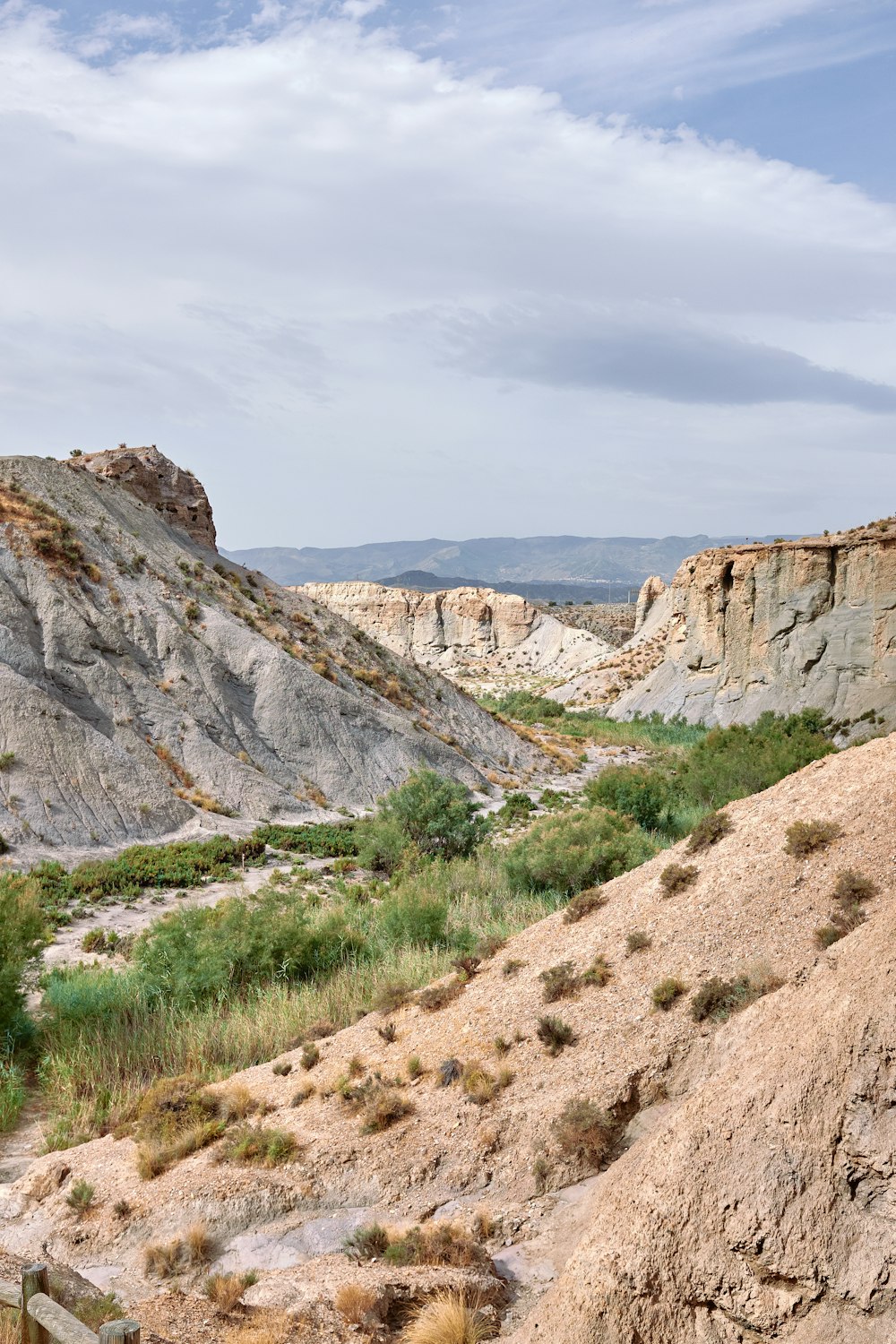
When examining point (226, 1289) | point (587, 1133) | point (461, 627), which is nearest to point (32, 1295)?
point (226, 1289)

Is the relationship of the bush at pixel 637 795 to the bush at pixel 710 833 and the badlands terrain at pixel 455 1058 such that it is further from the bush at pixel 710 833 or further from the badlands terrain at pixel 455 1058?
Result: the bush at pixel 710 833

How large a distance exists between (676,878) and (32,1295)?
230 inches

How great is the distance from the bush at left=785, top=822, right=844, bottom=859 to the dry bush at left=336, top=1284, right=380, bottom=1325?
463cm

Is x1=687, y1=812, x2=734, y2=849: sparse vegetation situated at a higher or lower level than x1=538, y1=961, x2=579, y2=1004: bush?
higher

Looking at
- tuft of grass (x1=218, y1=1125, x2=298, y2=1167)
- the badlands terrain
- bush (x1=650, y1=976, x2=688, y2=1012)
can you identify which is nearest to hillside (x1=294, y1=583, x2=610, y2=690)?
the badlands terrain

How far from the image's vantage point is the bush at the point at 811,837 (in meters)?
7.78

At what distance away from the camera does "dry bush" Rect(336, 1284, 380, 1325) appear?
5.16 metres

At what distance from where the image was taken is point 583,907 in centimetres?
902

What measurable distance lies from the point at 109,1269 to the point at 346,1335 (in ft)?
6.72

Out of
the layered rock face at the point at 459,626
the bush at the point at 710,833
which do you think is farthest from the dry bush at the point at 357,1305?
the layered rock face at the point at 459,626

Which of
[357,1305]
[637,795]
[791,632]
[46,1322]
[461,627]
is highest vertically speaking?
[791,632]

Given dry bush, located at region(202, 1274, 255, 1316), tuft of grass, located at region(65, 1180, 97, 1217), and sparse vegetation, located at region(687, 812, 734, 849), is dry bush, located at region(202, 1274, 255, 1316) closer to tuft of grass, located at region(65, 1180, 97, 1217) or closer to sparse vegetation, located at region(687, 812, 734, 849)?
tuft of grass, located at region(65, 1180, 97, 1217)

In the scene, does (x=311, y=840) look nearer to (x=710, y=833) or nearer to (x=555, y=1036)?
(x=710, y=833)

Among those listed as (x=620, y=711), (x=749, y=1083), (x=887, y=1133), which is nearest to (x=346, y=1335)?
(x=749, y=1083)
